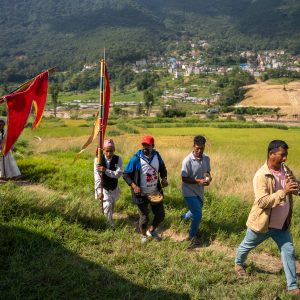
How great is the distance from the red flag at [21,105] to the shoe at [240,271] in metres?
3.34

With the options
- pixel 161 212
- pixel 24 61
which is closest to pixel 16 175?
pixel 161 212

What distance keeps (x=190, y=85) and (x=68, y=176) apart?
112899 mm

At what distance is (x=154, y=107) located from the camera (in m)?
86.1

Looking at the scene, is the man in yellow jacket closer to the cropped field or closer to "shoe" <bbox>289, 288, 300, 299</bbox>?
"shoe" <bbox>289, 288, 300, 299</bbox>

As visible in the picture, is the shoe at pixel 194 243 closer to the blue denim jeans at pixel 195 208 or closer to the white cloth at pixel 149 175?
the blue denim jeans at pixel 195 208

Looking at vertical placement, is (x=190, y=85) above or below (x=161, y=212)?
above

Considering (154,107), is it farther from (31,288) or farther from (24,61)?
(24,61)

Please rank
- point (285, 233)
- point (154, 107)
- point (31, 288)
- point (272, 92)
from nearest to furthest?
point (31, 288)
point (285, 233)
point (154, 107)
point (272, 92)

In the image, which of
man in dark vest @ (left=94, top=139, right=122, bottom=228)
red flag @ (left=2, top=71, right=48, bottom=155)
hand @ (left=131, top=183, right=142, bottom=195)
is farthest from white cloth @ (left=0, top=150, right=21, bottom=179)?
hand @ (left=131, top=183, right=142, bottom=195)

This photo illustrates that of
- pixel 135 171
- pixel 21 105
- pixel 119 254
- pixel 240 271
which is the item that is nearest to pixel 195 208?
pixel 135 171

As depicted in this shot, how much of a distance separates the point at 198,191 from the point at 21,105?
2.79m

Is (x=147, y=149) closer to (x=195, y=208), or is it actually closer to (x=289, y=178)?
(x=195, y=208)

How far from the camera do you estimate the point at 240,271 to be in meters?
4.66

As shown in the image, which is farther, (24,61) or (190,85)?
(24,61)
